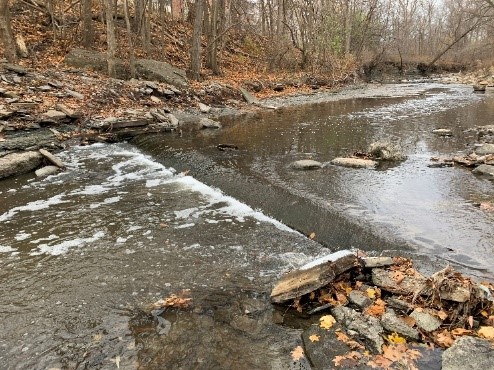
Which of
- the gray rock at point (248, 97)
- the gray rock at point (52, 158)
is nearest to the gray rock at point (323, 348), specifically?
the gray rock at point (52, 158)

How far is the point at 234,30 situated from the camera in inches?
1235

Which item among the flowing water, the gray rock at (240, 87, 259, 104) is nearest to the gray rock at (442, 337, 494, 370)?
the flowing water

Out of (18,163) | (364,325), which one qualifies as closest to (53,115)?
(18,163)

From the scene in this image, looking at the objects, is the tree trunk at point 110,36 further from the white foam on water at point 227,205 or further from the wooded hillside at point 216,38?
the white foam on water at point 227,205

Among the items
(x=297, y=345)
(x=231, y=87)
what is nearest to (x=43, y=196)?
(x=297, y=345)

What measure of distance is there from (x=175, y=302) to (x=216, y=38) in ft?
60.7

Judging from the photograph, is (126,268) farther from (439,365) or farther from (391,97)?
(391,97)

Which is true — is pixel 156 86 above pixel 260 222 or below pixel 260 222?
above

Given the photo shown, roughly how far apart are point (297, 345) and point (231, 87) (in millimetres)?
16284

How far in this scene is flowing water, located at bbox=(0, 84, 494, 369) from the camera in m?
3.76

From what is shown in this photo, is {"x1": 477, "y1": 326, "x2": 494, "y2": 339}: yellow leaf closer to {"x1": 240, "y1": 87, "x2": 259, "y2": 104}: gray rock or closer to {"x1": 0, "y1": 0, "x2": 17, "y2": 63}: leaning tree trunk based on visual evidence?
{"x1": 240, "y1": 87, "x2": 259, "y2": 104}: gray rock

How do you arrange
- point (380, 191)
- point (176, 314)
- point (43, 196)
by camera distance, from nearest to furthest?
point (176, 314), point (380, 191), point (43, 196)

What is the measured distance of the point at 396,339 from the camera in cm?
349

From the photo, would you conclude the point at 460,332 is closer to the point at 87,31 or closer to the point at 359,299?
the point at 359,299
